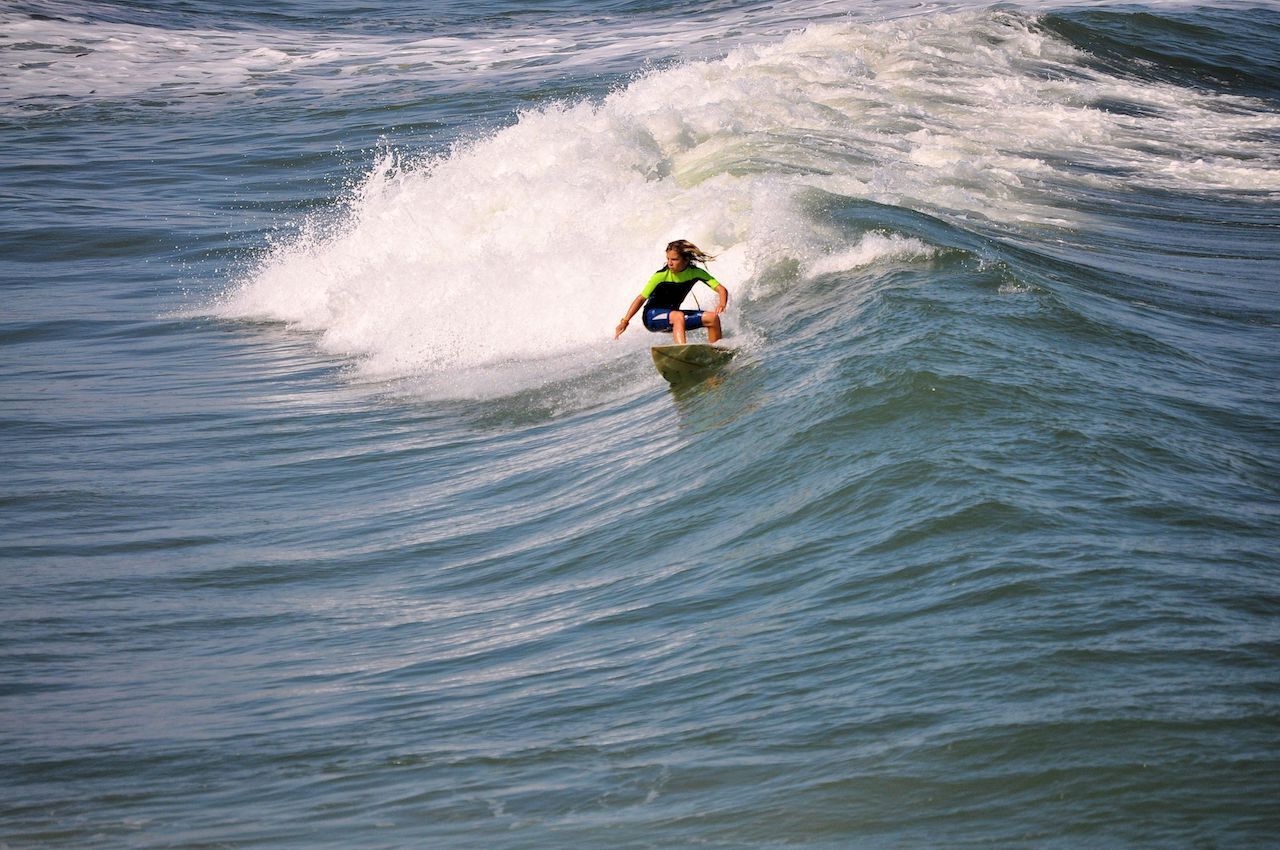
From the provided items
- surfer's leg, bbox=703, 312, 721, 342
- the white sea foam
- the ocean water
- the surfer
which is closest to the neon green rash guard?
the surfer

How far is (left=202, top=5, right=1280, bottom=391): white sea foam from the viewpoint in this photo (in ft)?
42.7

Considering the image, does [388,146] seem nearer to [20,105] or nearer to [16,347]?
[20,105]

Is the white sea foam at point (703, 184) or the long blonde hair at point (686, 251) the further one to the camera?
the white sea foam at point (703, 184)

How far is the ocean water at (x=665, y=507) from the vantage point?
498 centimetres

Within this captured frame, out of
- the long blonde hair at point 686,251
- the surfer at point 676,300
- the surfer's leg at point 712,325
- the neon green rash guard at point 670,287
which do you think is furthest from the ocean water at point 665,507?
the long blonde hair at point 686,251

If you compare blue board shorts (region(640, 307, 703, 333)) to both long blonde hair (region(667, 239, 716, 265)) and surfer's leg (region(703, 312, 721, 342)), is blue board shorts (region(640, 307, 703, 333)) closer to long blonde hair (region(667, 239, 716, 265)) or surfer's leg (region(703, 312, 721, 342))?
surfer's leg (region(703, 312, 721, 342))

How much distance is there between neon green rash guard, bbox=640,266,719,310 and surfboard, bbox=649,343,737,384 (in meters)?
0.35

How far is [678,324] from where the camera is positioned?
1014 centimetres

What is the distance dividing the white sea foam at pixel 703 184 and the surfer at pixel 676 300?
1593mm

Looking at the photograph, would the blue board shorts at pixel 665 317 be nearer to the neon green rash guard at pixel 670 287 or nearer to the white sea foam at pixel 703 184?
the neon green rash guard at pixel 670 287

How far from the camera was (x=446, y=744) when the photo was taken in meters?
5.61

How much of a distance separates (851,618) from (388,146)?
77.6ft

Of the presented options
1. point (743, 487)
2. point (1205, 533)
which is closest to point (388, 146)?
point (743, 487)

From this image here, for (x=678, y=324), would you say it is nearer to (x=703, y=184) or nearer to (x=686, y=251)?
(x=686, y=251)
